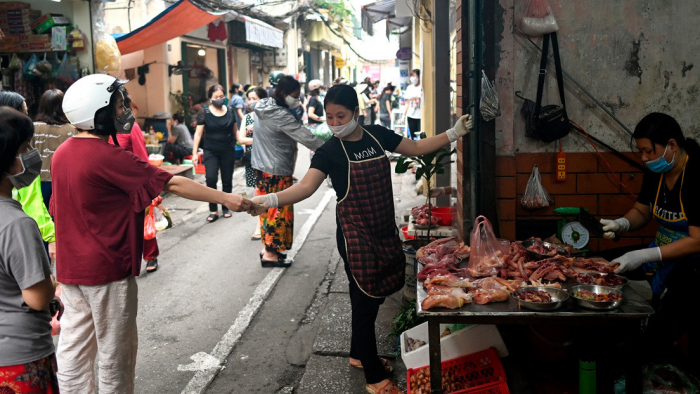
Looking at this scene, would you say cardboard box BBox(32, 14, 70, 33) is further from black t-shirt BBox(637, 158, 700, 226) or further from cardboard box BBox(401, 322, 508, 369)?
black t-shirt BBox(637, 158, 700, 226)

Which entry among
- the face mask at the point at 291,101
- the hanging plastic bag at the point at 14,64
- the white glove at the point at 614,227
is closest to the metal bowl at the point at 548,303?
the white glove at the point at 614,227

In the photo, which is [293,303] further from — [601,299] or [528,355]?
[601,299]

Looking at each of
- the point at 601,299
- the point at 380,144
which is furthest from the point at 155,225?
the point at 601,299

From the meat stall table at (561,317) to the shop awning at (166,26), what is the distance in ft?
32.2

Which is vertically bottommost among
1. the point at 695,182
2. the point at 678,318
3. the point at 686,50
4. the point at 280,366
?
the point at 280,366

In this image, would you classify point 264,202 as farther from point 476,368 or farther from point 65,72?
point 65,72

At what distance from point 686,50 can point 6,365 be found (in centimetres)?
465

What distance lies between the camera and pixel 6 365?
8.64ft

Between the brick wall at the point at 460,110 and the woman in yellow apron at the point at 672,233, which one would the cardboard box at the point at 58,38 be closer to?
the brick wall at the point at 460,110

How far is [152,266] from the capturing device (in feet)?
23.7

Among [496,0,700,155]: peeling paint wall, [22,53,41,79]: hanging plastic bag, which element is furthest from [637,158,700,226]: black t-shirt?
[22,53,41,79]: hanging plastic bag

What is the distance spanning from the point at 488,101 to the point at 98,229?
276 centimetres

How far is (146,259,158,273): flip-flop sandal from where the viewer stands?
719 centimetres

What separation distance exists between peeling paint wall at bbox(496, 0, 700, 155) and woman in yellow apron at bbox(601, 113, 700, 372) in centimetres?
79
